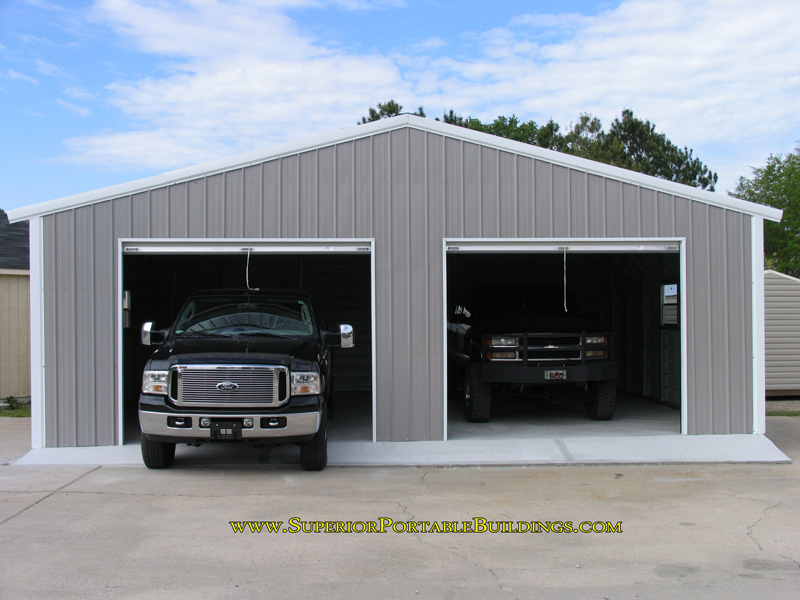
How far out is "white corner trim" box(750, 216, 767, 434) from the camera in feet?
30.3

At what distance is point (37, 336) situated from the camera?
8719 mm

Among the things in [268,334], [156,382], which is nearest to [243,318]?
[268,334]

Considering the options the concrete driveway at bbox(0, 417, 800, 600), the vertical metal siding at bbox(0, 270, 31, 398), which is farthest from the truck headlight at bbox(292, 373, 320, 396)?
the vertical metal siding at bbox(0, 270, 31, 398)

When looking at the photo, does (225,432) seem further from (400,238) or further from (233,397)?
(400,238)

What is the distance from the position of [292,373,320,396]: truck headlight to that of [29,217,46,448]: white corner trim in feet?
11.7

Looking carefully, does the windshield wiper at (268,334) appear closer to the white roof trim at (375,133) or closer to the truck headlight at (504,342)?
the white roof trim at (375,133)

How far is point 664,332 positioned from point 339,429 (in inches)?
234

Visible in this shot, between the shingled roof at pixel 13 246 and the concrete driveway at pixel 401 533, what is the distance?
6700 mm

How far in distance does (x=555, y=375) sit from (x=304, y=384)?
3.99m

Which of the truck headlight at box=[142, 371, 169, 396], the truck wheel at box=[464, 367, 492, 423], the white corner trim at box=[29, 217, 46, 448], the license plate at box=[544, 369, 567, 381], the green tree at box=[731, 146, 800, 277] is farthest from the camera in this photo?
the green tree at box=[731, 146, 800, 277]

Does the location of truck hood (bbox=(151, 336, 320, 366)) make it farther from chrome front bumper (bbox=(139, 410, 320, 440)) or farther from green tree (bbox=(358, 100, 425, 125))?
green tree (bbox=(358, 100, 425, 125))

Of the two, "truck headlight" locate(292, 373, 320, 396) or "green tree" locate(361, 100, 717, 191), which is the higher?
"green tree" locate(361, 100, 717, 191)

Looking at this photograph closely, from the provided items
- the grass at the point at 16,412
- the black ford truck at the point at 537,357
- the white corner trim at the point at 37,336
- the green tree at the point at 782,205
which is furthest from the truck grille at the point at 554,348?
the green tree at the point at 782,205

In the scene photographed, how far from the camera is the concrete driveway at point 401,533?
463cm
